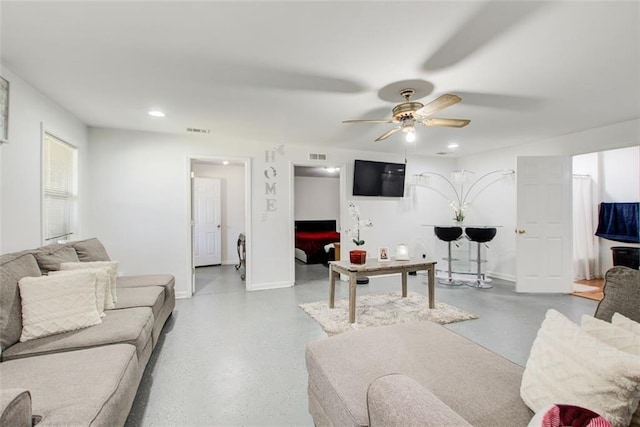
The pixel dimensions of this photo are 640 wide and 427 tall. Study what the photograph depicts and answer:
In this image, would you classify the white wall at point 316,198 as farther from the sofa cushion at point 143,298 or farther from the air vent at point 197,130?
the sofa cushion at point 143,298

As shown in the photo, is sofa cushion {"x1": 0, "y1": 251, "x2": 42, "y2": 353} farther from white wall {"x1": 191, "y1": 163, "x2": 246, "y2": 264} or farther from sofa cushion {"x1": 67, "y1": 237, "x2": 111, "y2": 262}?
white wall {"x1": 191, "y1": 163, "x2": 246, "y2": 264}

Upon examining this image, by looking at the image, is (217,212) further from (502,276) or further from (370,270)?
(502,276)

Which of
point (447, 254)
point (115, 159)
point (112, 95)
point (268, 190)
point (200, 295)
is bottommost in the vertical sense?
point (200, 295)

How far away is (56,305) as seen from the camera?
→ 67.6 inches

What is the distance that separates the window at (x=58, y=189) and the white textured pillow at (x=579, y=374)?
369 centimetres

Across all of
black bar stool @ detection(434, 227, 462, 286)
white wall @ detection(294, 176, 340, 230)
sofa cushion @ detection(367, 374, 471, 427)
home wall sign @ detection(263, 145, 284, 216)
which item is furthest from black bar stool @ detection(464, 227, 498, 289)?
white wall @ detection(294, 176, 340, 230)

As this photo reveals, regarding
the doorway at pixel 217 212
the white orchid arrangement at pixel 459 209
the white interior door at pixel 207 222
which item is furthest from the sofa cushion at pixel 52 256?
the white orchid arrangement at pixel 459 209

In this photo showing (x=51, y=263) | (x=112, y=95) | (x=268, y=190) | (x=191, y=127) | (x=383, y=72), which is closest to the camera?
(x=51, y=263)

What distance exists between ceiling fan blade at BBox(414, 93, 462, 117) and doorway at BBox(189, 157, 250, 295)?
4.35m

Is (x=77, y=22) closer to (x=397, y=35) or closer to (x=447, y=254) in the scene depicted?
(x=397, y=35)

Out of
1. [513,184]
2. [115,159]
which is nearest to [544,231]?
[513,184]

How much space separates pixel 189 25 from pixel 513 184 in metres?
5.32

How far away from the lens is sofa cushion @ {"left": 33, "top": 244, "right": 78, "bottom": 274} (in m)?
2.06

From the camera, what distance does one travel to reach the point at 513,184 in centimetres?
500
